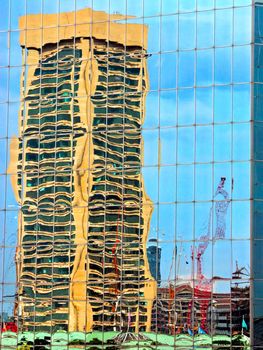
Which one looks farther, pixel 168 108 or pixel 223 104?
pixel 168 108

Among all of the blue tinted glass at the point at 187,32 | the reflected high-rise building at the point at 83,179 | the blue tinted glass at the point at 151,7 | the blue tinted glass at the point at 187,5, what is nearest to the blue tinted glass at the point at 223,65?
the blue tinted glass at the point at 187,32

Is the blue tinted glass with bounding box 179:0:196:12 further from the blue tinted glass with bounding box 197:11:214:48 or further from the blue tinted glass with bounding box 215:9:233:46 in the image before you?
the blue tinted glass with bounding box 215:9:233:46

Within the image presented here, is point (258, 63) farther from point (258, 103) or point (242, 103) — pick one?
point (242, 103)

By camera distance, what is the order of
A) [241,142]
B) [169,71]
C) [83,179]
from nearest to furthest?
[241,142], [169,71], [83,179]

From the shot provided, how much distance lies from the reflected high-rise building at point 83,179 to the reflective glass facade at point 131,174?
0.17ft

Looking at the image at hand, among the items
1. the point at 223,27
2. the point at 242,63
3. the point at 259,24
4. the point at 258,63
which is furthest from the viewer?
the point at 223,27

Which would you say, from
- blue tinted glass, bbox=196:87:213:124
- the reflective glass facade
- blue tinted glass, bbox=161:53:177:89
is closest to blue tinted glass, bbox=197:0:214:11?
the reflective glass facade

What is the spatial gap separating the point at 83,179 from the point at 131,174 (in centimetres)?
210

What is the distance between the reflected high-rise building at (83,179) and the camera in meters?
48.2

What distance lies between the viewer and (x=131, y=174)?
159 ft

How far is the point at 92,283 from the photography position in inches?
1911

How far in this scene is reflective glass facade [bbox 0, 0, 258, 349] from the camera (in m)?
46.6

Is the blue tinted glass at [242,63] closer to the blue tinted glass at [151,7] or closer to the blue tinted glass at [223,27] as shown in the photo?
the blue tinted glass at [223,27]

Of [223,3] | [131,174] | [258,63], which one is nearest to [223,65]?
[258,63]
